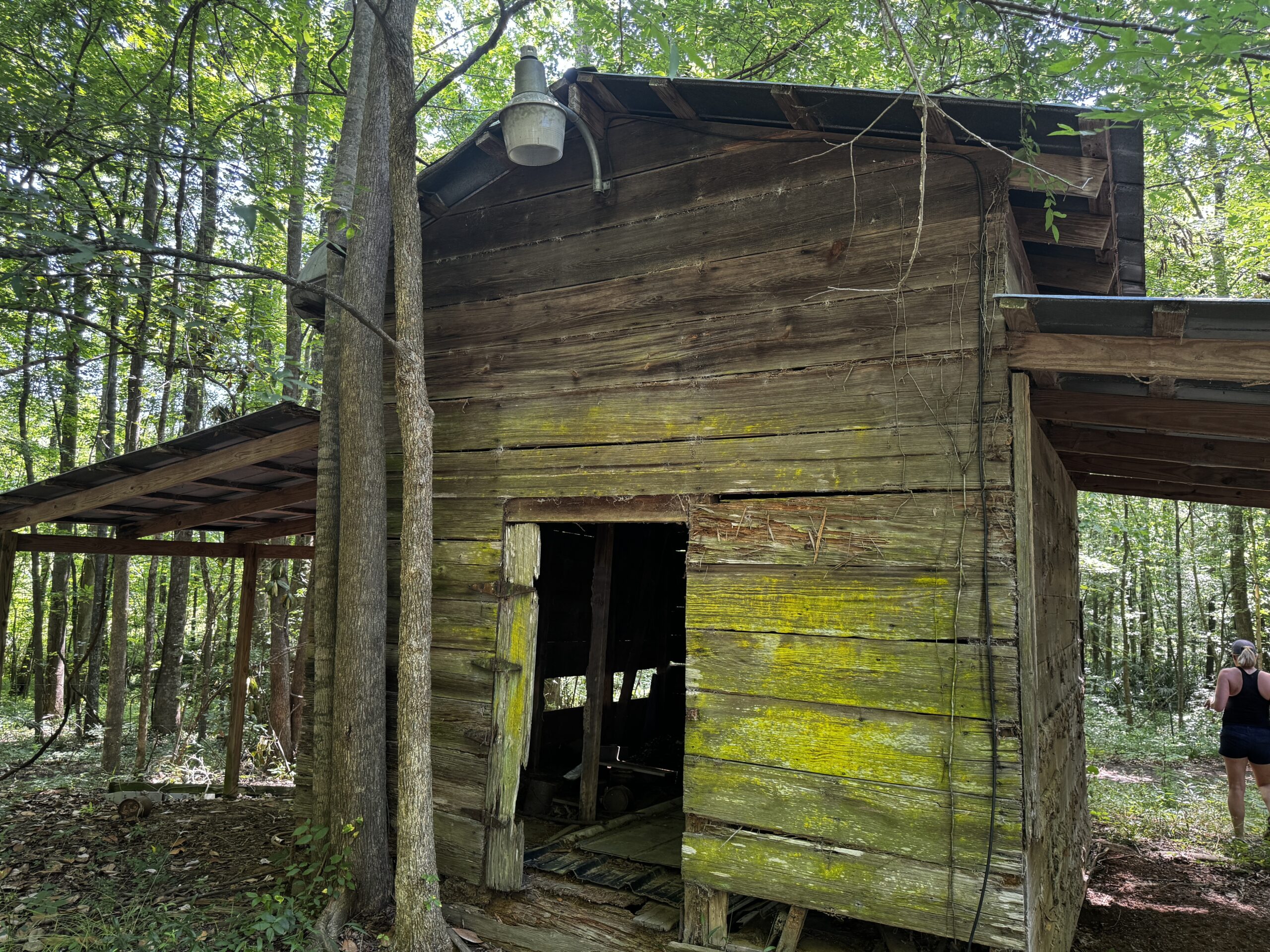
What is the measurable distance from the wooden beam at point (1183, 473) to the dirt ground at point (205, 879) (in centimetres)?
317

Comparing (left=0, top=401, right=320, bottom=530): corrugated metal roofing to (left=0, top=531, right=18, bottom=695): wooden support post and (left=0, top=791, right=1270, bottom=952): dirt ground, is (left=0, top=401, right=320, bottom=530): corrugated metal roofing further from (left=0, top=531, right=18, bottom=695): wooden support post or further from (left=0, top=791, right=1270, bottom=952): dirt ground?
(left=0, top=791, right=1270, bottom=952): dirt ground

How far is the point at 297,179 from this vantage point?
919 cm

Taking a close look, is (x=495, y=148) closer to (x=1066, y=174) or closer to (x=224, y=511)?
(x=1066, y=174)

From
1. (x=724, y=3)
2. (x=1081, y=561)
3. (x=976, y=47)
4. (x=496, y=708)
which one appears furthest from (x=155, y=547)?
(x=1081, y=561)

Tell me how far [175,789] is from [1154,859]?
9584 mm

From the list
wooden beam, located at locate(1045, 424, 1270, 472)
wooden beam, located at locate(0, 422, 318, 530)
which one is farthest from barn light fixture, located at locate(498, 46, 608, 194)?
wooden beam, located at locate(1045, 424, 1270, 472)

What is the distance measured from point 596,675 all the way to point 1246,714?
6.22 metres

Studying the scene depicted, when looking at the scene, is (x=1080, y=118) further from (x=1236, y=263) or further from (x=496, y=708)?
(x=1236, y=263)

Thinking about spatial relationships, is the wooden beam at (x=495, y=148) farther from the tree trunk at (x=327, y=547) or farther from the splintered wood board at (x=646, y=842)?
the splintered wood board at (x=646, y=842)

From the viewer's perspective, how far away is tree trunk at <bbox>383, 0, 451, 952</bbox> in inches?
161

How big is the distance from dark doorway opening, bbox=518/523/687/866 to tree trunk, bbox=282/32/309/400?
339 cm

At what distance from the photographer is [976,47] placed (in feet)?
27.3

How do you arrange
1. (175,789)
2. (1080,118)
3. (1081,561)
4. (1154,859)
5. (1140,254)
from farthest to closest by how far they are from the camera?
(1081,561)
(175,789)
(1154,859)
(1140,254)
(1080,118)

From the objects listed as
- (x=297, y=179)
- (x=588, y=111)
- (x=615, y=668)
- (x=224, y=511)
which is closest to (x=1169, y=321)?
(x=588, y=111)
